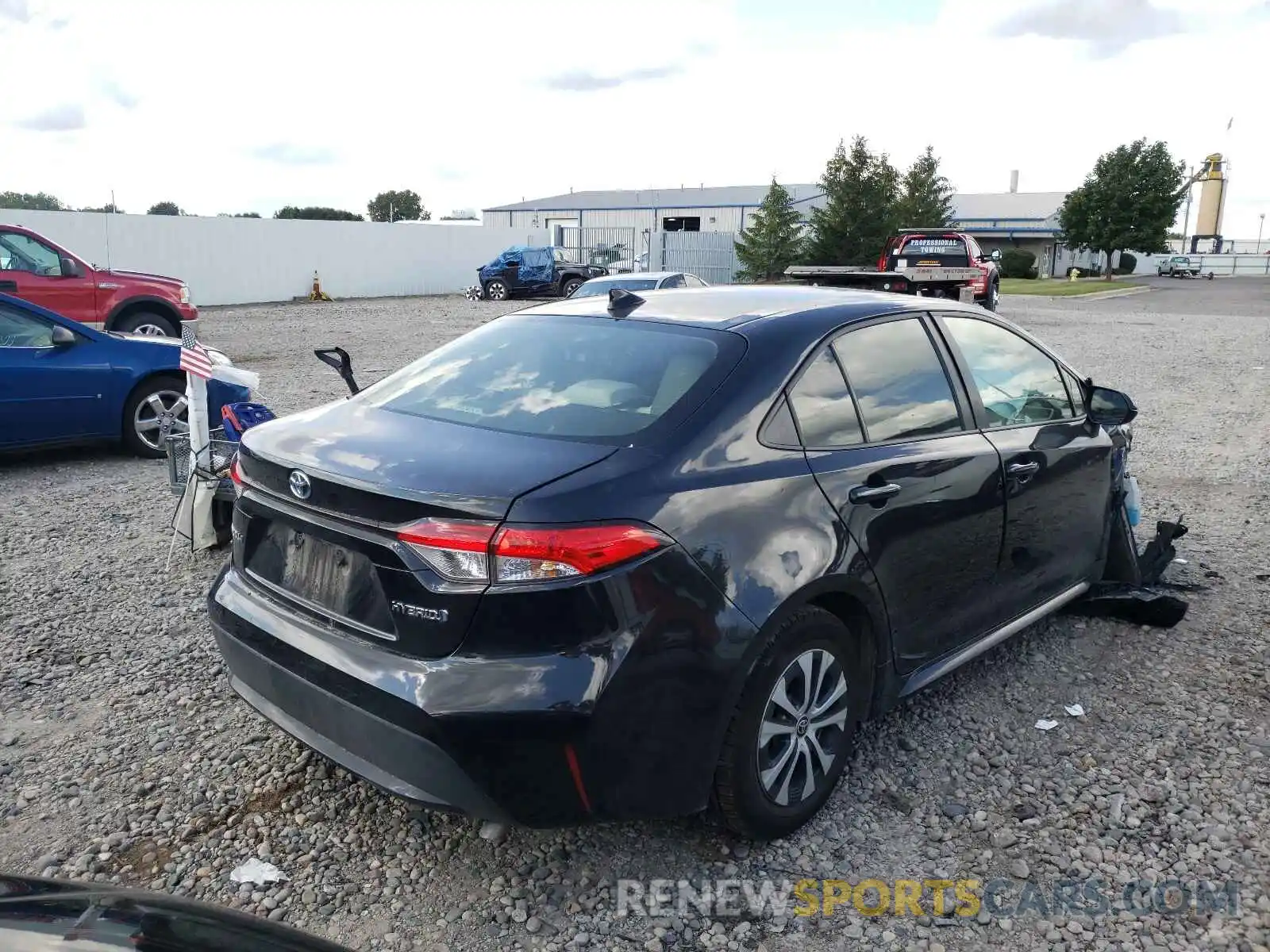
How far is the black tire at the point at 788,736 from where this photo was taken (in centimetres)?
281

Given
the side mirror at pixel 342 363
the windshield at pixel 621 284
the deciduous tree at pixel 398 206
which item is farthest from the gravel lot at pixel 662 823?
the deciduous tree at pixel 398 206

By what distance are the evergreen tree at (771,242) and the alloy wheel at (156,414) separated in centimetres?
2772

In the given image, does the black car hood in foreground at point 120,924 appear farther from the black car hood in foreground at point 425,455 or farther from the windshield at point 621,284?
the windshield at point 621,284

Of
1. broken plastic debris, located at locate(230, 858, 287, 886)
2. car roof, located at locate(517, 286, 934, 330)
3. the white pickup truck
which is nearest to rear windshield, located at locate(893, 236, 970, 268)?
car roof, located at locate(517, 286, 934, 330)

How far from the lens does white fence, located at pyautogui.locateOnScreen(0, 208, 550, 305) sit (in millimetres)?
26781

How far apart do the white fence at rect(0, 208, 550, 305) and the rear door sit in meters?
20.5

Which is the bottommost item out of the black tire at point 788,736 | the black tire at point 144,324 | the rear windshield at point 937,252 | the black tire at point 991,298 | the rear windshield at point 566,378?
the black tire at point 788,736

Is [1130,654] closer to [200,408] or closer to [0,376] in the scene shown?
[200,408]

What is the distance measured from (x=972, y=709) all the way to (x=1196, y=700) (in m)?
0.91

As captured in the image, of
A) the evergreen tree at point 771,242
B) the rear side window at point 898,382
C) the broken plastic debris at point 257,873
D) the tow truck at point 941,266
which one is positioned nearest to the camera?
the broken plastic debris at point 257,873

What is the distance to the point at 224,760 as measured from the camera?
3557mm

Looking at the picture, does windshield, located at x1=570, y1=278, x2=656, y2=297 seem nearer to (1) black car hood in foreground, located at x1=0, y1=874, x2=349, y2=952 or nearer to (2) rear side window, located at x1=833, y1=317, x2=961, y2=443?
(2) rear side window, located at x1=833, y1=317, x2=961, y2=443

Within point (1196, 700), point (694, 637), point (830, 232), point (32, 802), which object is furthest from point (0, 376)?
point (830, 232)

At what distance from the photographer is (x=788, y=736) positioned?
2992 mm
